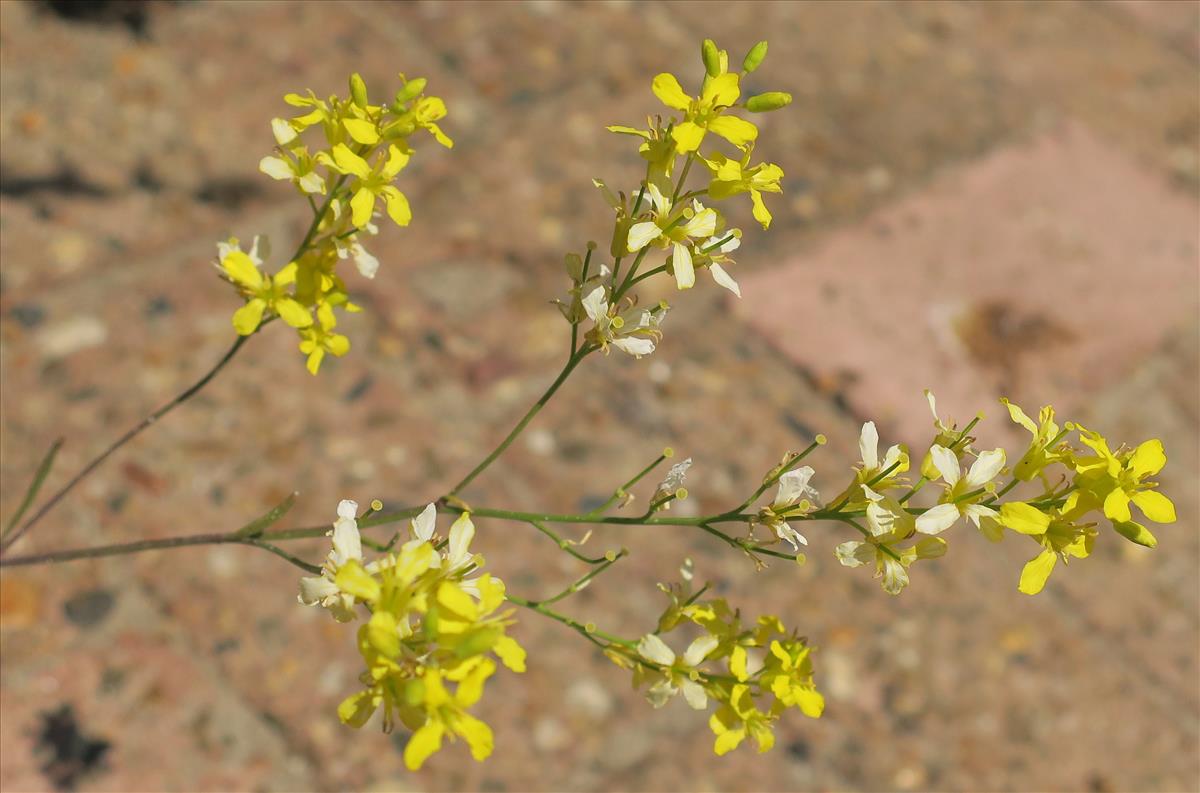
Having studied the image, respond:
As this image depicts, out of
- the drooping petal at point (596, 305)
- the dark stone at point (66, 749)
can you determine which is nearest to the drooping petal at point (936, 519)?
the drooping petal at point (596, 305)

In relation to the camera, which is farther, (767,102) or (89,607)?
(89,607)

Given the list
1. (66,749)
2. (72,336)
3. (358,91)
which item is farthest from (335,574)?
(72,336)

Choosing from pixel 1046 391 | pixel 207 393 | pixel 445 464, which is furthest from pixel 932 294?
pixel 207 393

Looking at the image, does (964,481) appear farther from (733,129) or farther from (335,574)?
(335,574)

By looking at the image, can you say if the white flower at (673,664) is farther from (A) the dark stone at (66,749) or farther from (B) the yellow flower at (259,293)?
(A) the dark stone at (66,749)

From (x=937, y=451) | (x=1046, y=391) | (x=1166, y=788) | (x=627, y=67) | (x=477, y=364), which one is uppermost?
(x=937, y=451)

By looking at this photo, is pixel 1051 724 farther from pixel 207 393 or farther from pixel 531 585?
pixel 207 393

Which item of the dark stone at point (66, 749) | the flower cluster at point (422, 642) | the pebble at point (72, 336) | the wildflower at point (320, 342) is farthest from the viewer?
the pebble at point (72, 336)
